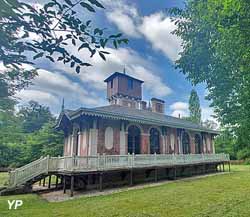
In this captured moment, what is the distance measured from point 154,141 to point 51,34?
51.9 feet

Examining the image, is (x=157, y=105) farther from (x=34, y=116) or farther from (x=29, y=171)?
(x=34, y=116)

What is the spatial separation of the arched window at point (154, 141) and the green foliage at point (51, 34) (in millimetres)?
15293

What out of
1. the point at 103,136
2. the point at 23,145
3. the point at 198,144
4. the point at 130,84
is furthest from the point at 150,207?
the point at 23,145

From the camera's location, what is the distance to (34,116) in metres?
51.6

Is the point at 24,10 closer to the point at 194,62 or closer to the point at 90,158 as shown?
the point at 194,62

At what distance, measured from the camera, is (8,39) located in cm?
192

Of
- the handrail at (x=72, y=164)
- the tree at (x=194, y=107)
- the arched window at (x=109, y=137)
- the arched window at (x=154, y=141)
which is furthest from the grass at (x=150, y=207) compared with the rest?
the tree at (x=194, y=107)

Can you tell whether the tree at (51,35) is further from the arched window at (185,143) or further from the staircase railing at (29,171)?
the arched window at (185,143)

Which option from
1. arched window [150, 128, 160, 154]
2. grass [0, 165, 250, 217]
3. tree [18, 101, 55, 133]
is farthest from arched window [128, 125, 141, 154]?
tree [18, 101, 55, 133]

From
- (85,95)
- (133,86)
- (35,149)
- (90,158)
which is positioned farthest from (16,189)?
(85,95)

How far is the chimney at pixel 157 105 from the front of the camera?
82.5 ft

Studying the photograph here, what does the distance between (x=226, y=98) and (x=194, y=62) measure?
1190mm

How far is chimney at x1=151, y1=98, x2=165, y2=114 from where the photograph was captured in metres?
25.2

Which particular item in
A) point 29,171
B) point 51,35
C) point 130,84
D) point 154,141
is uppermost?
point 130,84
